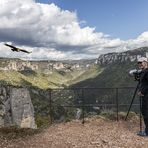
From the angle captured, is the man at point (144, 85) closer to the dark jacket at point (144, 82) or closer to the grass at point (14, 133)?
the dark jacket at point (144, 82)

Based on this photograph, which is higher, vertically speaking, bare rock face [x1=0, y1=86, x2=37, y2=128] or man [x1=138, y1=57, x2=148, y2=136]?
man [x1=138, y1=57, x2=148, y2=136]

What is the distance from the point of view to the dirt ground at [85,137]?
37.2 feet

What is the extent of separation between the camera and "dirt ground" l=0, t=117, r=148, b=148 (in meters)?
11.3

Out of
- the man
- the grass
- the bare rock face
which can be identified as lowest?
the bare rock face

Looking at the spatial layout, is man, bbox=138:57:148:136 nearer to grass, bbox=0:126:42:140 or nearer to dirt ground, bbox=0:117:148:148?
dirt ground, bbox=0:117:148:148

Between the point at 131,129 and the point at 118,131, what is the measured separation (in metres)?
0.95

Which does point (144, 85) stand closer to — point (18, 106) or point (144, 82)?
point (144, 82)

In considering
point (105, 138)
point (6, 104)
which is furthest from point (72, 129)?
point (6, 104)

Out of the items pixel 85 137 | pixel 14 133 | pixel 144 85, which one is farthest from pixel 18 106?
pixel 144 85

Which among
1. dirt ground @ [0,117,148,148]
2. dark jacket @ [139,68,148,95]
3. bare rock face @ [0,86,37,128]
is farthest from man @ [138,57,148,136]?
bare rock face @ [0,86,37,128]

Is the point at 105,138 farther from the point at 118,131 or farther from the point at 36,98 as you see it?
the point at 36,98

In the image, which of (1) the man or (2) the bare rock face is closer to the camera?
(1) the man

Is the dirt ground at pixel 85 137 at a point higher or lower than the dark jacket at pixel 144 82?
lower

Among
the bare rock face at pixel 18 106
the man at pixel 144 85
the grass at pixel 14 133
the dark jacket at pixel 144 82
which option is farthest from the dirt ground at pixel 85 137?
the bare rock face at pixel 18 106
